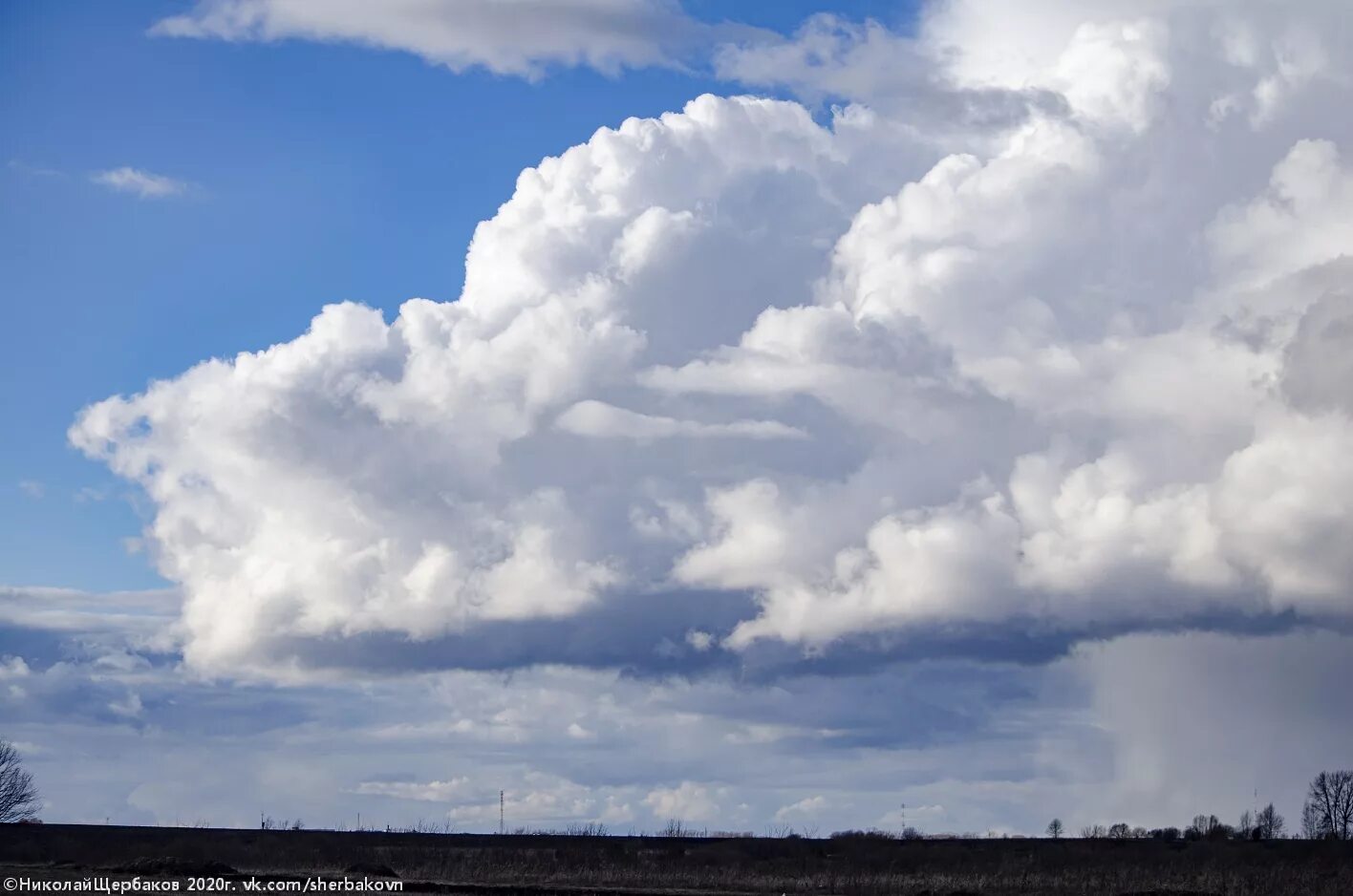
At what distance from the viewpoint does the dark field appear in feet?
274

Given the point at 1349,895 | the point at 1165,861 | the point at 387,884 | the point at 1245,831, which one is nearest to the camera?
the point at 387,884

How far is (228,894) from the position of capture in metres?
63.3

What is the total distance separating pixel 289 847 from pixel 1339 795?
130 meters

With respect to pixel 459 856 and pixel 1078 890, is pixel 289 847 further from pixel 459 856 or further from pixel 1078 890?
pixel 1078 890

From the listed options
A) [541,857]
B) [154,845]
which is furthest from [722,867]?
[154,845]

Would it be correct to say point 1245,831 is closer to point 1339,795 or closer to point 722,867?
point 1339,795

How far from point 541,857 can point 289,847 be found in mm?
22586

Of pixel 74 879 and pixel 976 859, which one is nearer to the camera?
pixel 74 879

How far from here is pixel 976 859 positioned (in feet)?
388

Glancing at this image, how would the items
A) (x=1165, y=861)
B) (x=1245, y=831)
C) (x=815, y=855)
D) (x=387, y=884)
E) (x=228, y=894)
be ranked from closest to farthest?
1. (x=228, y=894)
2. (x=387, y=884)
3. (x=1165, y=861)
4. (x=815, y=855)
5. (x=1245, y=831)

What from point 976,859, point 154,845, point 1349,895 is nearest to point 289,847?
point 154,845

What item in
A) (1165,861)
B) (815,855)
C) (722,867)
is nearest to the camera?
(722,867)

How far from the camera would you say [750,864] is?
354 feet

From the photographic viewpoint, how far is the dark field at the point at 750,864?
83.5 m
